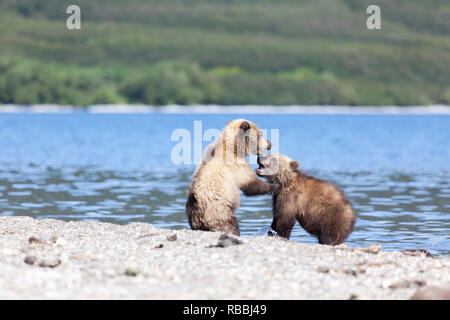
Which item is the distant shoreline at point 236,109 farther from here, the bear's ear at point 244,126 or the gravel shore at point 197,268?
the gravel shore at point 197,268

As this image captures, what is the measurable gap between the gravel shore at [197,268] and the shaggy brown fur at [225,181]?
391mm

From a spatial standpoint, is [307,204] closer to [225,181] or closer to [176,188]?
[225,181]

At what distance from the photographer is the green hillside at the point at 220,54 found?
122688 mm

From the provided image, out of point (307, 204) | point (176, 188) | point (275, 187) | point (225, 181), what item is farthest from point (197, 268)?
point (176, 188)

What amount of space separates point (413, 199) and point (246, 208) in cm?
449

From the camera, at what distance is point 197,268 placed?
820cm

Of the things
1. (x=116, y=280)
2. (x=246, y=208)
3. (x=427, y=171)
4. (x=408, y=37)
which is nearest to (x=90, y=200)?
(x=246, y=208)

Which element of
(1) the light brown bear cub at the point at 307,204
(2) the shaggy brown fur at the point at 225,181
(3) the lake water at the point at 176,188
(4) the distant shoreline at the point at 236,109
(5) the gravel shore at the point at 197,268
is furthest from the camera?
(4) the distant shoreline at the point at 236,109

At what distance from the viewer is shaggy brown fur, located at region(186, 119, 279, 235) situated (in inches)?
413

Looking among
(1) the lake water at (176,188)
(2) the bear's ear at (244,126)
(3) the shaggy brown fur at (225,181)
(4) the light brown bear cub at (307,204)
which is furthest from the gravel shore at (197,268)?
(1) the lake water at (176,188)

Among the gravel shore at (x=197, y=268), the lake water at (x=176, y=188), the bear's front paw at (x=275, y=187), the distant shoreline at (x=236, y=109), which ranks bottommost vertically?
the distant shoreline at (x=236, y=109)

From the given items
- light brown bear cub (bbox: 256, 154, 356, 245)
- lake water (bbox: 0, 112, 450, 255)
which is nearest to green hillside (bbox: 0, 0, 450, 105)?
lake water (bbox: 0, 112, 450, 255)

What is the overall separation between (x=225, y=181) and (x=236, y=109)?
121551mm
